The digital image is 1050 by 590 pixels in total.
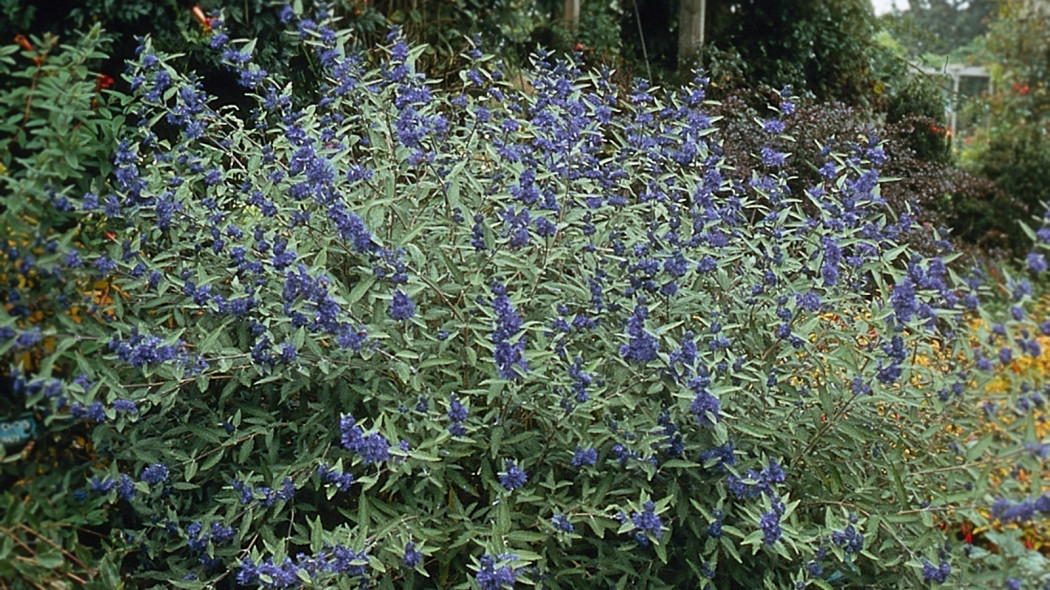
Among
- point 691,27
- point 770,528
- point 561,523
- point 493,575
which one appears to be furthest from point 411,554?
point 691,27

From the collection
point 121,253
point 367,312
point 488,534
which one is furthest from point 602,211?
point 121,253

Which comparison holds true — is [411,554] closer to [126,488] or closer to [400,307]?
[400,307]

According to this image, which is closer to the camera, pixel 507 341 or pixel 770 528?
pixel 507 341

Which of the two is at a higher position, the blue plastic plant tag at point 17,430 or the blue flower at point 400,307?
the blue flower at point 400,307

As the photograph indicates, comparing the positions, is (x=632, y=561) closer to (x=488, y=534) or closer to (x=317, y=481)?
(x=488, y=534)

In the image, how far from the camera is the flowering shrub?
273cm

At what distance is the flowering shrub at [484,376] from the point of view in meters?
2.73

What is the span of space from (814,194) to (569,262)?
2.47ft

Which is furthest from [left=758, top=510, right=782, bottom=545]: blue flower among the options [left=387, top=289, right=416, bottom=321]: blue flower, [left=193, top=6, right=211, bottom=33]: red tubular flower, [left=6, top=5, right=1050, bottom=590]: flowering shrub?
[left=193, top=6, right=211, bottom=33]: red tubular flower

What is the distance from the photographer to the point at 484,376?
10.4 ft

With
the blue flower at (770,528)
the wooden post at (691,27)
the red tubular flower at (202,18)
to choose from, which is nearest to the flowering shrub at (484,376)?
the blue flower at (770,528)

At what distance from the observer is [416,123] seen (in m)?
3.20

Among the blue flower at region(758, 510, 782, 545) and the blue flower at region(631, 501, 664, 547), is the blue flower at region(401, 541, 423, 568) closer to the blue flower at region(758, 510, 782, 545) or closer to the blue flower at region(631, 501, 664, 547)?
the blue flower at region(631, 501, 664, 547)

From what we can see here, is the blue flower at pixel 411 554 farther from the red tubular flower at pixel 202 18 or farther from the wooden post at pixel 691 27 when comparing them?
the wooden post at pixel 691 27
